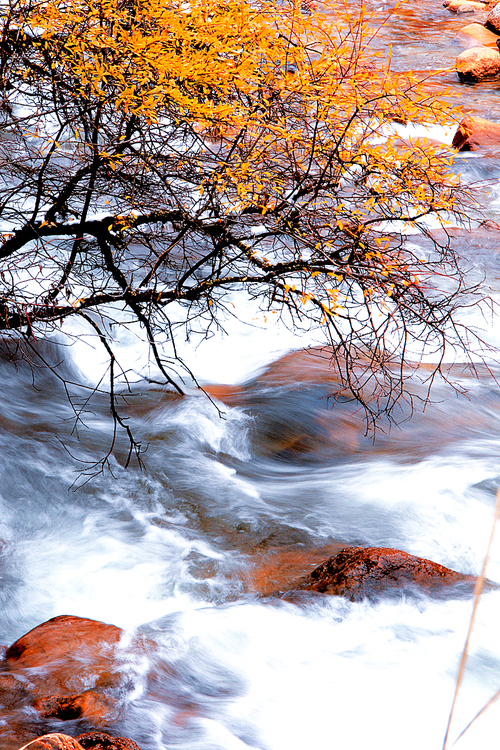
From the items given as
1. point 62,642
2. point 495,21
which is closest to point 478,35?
point 495,21

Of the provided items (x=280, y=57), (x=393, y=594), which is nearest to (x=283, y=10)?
(x=280, y=57)

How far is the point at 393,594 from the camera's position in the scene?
10.8ft

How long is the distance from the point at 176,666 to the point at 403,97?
8.99 ft

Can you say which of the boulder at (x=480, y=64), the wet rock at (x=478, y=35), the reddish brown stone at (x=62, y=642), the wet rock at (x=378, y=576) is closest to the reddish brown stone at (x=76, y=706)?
the reddish brown stone at (x=62, y=642)

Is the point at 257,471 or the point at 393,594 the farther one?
the point at 257,471

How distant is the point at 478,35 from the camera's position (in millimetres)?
16875

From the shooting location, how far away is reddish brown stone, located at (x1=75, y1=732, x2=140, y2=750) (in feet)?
6.64

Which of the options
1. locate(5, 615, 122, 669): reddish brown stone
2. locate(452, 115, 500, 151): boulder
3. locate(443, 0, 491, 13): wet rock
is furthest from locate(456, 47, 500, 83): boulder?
locate(5, 615, 122, 669): reddish brown stone

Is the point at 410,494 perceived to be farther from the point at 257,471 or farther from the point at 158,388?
the point at 158,388

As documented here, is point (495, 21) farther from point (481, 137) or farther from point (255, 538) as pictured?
point (255, 538)

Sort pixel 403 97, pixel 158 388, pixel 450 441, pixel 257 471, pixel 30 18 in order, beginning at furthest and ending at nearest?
1. pixel 158 388
2. pixel 450 441
3. pixel 257 471
4. pixel 30 18
5. pixel 403 97

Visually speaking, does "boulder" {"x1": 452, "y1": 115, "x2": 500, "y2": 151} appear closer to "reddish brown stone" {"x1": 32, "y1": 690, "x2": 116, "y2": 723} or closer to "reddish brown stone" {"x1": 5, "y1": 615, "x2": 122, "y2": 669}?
"reddish brown stone" {"x1": 5, "y1": 615, "x2": 122, "y2": 669}

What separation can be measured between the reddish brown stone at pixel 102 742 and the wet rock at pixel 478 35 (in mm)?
18500

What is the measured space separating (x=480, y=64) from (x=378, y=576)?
45.6ft
